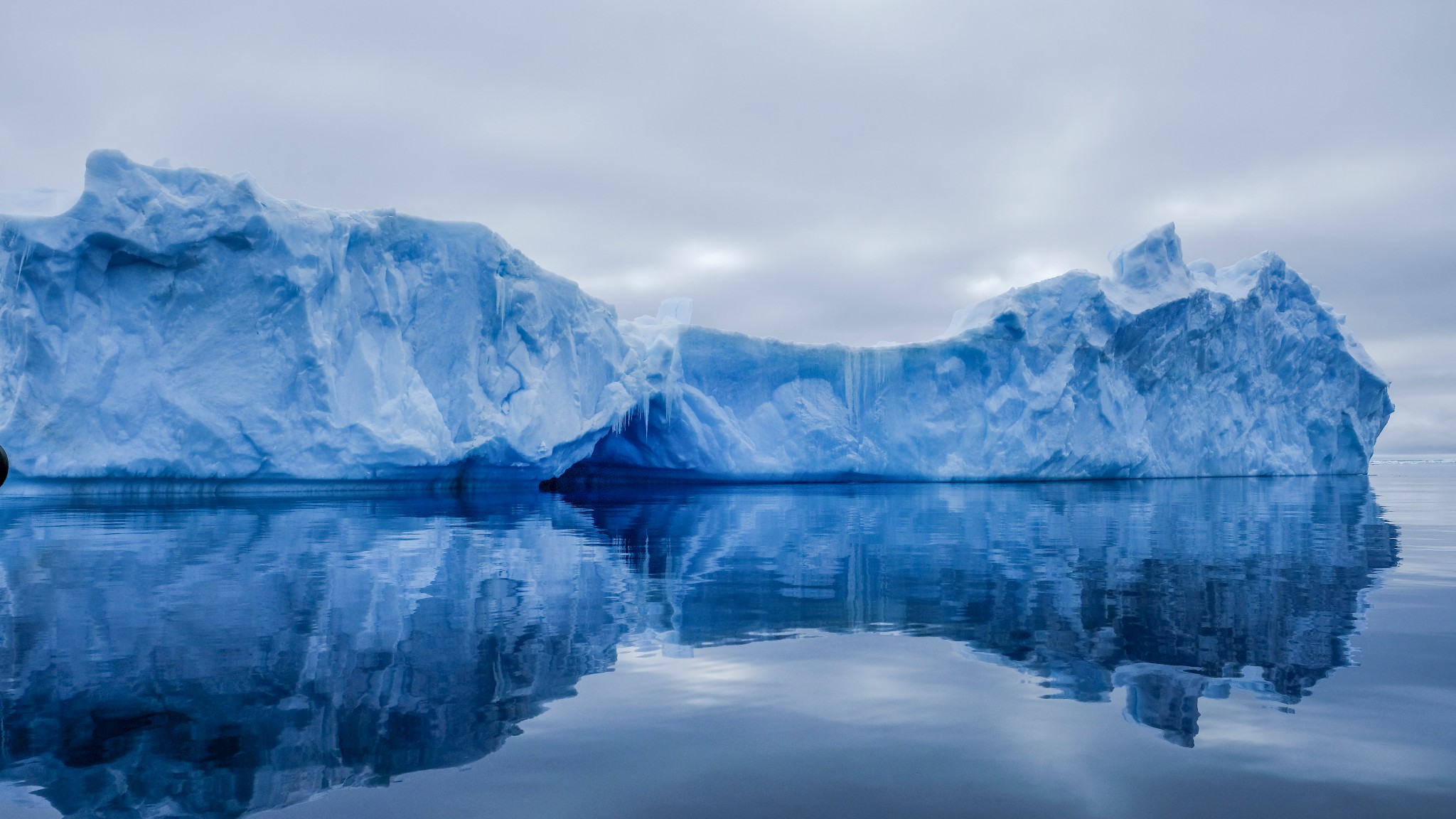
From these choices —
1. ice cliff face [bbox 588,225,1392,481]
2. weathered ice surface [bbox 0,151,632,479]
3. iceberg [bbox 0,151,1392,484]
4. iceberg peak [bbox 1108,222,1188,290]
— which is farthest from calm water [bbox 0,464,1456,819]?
iceberg peak [bbox 1108,222,1188,290]

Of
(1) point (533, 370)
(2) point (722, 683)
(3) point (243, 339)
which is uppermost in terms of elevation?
(3) point (243, 339)

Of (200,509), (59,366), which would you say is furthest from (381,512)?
(59,366)

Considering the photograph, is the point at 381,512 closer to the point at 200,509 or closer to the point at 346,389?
the point at 200,509

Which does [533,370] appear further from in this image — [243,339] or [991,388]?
[991,388]

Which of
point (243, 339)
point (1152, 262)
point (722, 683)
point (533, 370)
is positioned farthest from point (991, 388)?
point (722, 683)

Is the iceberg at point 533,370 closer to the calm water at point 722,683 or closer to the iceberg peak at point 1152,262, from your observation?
the iceberg peak at point 1152,262

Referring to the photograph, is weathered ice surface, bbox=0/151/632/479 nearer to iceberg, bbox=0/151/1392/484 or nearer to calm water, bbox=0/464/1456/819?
iceberg, bbox=0/151/1392/484

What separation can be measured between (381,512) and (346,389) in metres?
5.20

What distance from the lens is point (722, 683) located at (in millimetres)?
3703

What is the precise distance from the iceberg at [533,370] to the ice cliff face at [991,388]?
81 mm

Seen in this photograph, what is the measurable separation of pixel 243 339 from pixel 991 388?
20286 millimetres

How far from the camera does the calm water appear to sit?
99.3 inches

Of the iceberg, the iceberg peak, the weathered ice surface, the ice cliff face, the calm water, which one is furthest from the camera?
the iceberg peak

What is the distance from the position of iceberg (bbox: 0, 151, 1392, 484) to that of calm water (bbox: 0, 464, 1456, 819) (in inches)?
366
